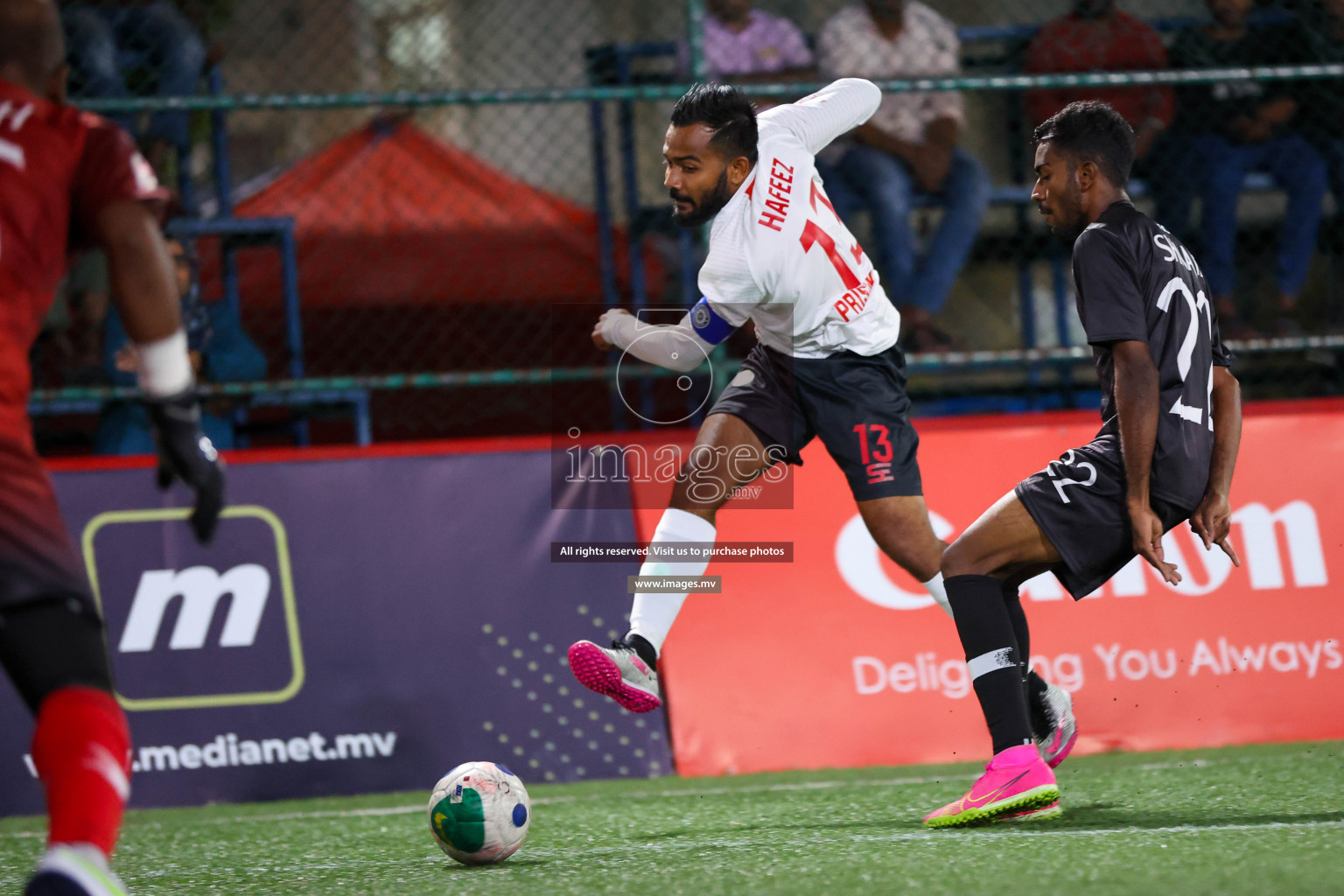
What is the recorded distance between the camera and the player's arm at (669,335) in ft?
13.5

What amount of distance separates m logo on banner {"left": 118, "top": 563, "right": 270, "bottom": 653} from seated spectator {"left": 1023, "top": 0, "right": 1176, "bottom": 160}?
443 centimetres

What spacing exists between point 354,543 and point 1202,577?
3.25m

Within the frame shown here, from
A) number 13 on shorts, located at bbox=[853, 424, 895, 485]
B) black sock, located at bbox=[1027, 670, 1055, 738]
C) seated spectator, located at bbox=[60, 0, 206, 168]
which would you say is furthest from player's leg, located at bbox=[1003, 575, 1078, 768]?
seated spectator, located at bbox=[60, 0, 206, 168]

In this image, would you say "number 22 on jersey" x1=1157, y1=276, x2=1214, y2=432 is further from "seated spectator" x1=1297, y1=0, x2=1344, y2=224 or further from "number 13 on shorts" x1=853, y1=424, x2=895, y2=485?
"seated spectator" x1=1297, y1=0, x2=1344, y2=224

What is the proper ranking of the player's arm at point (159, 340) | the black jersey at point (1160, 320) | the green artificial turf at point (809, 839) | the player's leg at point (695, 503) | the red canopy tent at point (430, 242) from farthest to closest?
1. the red canopy tent at point (430, 242)
2. the player's leg at point (695, 503)
3. the black jersey at point (1160, 320)
4. the green artificial turf at point (809, 839)
5. the player's arm at point (159, 340)

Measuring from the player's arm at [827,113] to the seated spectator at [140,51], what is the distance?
330cm

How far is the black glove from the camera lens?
2574 mm

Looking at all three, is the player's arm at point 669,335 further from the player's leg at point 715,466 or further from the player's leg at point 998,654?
the player's leg at point 998,654

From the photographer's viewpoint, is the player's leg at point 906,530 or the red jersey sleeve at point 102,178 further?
the player's leg at point 906,530

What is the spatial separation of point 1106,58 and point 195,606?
503cm

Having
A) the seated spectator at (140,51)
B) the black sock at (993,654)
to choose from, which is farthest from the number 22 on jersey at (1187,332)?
the seated spectator at (140,51)

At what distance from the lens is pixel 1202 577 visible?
17.6 feet

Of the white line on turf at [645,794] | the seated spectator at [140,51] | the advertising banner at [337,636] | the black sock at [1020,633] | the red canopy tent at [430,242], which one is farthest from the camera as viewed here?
the red canopy tent at [430,242]

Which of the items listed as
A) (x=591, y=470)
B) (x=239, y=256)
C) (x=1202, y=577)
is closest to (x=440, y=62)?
(x=239, y=256)
